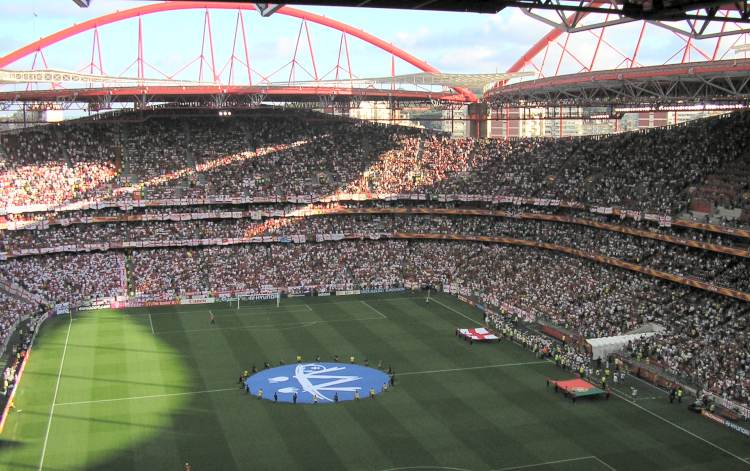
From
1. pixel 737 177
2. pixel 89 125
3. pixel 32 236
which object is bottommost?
pixel 32 236

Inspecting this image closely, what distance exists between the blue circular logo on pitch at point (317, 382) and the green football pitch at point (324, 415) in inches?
40.2

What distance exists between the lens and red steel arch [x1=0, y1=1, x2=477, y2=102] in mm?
70812

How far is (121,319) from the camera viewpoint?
183 ft

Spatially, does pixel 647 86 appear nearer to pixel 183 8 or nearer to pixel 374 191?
pixel 374 191

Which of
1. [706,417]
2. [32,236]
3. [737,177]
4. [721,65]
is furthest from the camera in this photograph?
[32,236]

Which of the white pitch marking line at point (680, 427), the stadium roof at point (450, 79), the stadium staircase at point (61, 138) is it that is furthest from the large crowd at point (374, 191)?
the stadium roof at point (450, 79)

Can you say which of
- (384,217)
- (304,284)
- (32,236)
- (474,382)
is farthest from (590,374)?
(32,236)

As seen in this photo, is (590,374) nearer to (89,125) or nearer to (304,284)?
(304,284)

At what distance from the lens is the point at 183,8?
75.6m

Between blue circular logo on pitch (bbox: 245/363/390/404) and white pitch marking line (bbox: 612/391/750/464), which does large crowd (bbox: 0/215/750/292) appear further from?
blue circular logo on pitch (bbox: 245/363/390/404)

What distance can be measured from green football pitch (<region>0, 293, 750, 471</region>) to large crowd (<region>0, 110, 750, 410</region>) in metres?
6.12

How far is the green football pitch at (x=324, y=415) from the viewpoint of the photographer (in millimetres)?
31922

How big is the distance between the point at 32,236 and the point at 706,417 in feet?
162

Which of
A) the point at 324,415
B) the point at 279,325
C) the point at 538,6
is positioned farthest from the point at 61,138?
the point at 538,6
